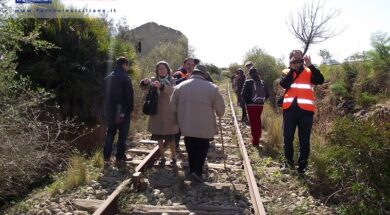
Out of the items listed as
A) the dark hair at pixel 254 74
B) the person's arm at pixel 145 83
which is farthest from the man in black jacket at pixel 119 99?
the dark hair at pixel 254 74

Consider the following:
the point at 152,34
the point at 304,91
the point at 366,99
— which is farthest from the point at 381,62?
the point at 152,34

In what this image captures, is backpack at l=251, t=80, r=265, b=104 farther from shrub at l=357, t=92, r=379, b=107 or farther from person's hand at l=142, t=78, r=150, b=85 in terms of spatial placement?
person's hand at l=142, t=78, r=150, b=85

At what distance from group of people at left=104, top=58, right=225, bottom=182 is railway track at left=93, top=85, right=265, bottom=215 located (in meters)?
0.30

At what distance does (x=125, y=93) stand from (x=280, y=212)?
3603mm

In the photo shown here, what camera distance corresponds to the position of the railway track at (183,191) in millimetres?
5195

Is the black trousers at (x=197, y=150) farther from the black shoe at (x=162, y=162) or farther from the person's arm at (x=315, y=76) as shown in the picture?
the person's arm at (x=315, y=76)

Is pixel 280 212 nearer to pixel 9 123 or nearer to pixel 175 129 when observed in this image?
pixel 175 129

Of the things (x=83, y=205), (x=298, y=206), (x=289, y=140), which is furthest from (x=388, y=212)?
(x=83, y=205)

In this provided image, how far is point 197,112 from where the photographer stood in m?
6.39

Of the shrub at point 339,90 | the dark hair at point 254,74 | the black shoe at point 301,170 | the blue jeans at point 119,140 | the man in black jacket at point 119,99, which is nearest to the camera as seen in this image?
the black shoe at point 301,170

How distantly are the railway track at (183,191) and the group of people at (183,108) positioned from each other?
298 mm

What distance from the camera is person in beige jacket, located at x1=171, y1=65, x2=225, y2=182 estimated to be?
637 centimetres

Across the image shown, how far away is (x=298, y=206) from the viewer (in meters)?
5.43

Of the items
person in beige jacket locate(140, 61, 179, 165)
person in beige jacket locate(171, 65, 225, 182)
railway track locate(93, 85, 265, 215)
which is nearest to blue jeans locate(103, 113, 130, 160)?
railway track locate(93, 85, 265, 215)
